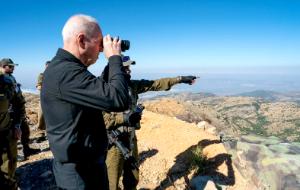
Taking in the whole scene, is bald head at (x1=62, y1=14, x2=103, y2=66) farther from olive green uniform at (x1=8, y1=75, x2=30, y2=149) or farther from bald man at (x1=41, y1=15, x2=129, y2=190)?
olive green uniform at (x1=8, y1=75, x2=30, y2=149)

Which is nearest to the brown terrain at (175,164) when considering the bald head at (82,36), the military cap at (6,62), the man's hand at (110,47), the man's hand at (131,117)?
the man's hand at (131,117)

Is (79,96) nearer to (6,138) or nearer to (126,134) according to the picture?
(126,134)

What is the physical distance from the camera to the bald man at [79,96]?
281 cm

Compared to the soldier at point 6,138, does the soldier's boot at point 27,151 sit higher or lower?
lower

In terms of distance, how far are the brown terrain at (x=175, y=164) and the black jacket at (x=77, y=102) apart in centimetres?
546

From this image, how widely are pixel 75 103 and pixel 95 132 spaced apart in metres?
0.42

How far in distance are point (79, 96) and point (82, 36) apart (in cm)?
55

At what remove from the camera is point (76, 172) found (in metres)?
3.27

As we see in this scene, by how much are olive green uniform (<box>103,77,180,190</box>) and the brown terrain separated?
2.06m

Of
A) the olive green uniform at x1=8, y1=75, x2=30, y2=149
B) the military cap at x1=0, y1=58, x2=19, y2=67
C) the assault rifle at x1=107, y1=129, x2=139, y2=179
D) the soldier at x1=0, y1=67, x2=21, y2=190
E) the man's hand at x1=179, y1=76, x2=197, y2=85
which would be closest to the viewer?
the assault rifle at x1=107, y1=129, x2=139, y2=179

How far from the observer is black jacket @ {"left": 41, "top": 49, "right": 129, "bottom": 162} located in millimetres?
2795

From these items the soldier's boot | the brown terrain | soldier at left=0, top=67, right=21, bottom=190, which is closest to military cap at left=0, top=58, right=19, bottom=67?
soldier at left=0, top=67, right=21, bottom=190

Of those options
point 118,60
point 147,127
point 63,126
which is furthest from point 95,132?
point 147,127

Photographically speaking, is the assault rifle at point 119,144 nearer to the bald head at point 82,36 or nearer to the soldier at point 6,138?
the soldier at point 6,138
